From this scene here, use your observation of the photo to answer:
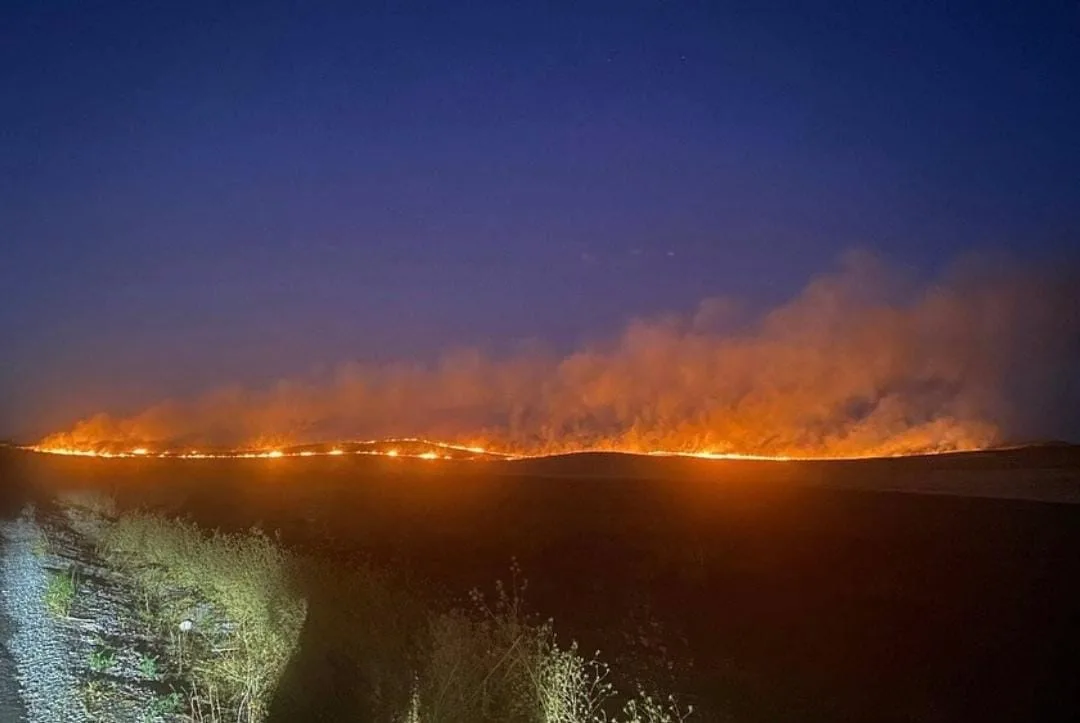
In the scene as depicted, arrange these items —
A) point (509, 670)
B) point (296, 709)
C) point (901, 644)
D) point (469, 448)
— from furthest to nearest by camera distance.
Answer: point (469, 448) → point (901, 644) → point (296, 709) → point (509, 670)

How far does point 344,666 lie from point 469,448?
80.5 ft

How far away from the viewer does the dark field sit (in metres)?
11.4

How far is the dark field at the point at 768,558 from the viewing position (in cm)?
1135

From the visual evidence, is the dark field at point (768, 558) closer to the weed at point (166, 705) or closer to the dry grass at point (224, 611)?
the dry grass at point (224, 611)

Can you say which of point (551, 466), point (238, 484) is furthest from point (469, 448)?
point (238, 484)

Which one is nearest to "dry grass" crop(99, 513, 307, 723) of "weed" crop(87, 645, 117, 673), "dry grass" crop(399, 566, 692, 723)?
"weed" crop(87, 645, 117, 673)

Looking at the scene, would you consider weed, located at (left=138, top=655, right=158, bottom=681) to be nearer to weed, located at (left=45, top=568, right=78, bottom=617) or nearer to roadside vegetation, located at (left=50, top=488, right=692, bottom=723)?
roadside vegetation, located at (left=50, top=488, right=692, bottom=723)

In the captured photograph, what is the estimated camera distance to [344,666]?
9.52m

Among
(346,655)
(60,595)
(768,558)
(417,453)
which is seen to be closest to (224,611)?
(60,595)

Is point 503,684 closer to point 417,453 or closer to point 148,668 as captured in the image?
point 148,668

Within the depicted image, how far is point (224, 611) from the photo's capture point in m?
11.6

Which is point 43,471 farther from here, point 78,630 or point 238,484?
point 78,630

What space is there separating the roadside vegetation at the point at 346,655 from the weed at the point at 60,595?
0.26 meters

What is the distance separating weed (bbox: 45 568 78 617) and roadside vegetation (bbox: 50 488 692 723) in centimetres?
26
